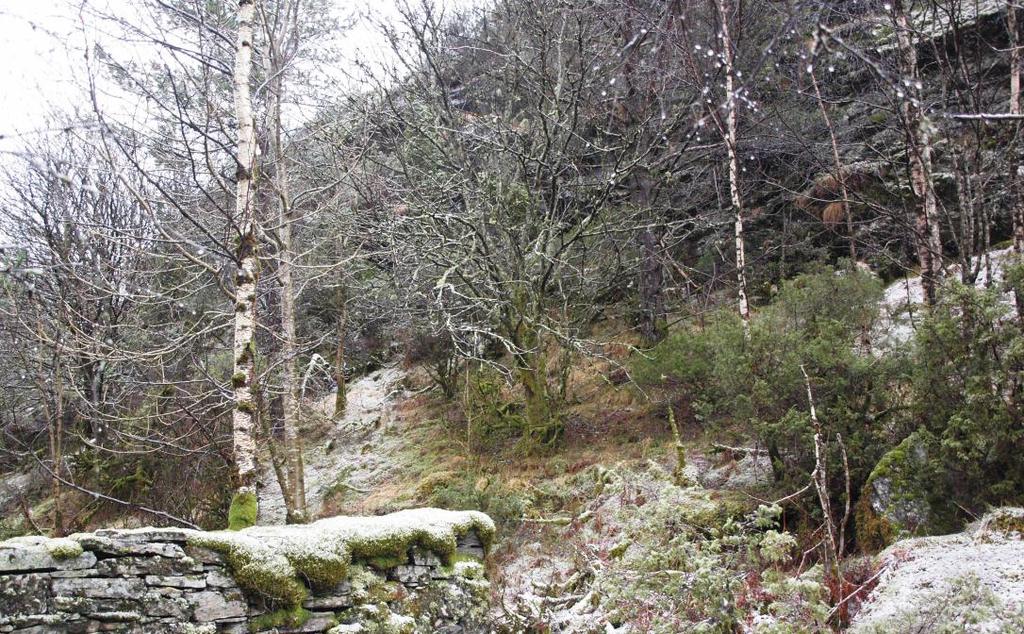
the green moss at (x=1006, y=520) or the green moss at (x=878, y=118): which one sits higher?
the green moss at (x=878, y=118)

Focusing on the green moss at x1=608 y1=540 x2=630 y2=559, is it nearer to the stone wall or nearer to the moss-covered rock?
the stone wall

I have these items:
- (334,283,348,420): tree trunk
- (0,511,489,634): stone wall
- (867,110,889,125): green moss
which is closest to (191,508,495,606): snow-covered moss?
(0,511,489,634): stone wall

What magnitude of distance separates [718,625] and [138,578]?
3489mm

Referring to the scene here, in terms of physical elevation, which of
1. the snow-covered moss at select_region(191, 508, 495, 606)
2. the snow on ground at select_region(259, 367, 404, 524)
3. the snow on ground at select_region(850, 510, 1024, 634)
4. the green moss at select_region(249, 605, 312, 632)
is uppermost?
the snow-covered moss at select_region(191, 508, 495, 606)

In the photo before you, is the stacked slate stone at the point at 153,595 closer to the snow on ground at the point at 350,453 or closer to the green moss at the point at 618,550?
the green moss at the point at 618,550

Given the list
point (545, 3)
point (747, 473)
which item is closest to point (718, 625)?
point (747, 473)

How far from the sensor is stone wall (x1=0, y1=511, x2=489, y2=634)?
11.9 feet

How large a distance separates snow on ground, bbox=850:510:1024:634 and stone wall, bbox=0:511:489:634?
300 cm

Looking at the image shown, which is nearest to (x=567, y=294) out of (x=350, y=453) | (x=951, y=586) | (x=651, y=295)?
(x=651, y=295)

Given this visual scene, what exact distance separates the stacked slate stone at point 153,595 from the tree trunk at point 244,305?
50.4 inches

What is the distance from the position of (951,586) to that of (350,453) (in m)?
10.2

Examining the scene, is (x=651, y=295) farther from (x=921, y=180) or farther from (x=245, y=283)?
(x=245, y=283)

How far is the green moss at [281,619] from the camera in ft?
13.9

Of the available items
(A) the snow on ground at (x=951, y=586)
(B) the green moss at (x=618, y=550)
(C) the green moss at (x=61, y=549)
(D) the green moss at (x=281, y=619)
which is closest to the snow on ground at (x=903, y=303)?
(A) the snow on ground at (x=951, y=586)
